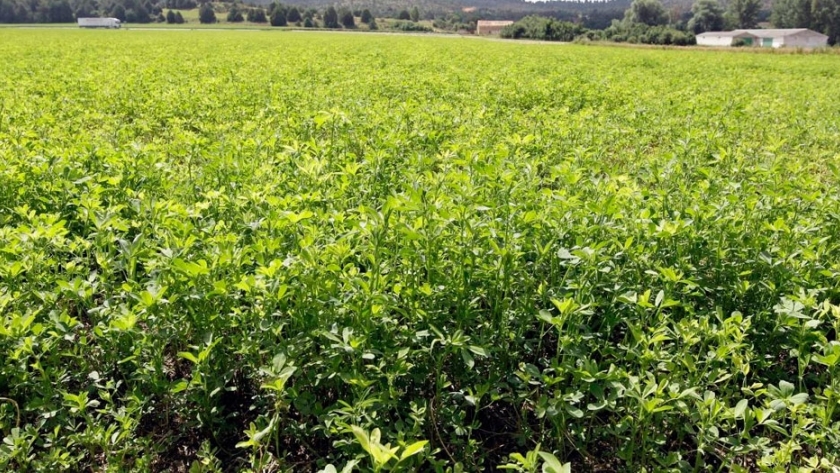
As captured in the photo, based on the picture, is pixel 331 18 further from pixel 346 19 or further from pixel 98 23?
pixel 98 23

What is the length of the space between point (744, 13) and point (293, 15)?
85.0 meters

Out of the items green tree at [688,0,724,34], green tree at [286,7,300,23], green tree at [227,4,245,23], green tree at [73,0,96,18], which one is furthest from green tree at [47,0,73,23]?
green tree at [688,0,724,34]

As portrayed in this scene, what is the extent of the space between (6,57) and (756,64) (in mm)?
28666

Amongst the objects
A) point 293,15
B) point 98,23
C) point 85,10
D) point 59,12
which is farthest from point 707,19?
point 85,10

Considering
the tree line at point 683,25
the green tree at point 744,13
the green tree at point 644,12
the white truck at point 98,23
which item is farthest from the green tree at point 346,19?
the green tree at point 744,13


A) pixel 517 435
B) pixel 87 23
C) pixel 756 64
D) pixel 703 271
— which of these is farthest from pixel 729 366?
pixel 87 23

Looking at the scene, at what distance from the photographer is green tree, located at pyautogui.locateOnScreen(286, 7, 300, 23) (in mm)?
110406

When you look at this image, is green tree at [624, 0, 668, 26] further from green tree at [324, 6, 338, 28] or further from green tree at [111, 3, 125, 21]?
green tree at [111, 3, 125, 21]

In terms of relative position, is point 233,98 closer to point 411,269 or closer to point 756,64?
point 411,269

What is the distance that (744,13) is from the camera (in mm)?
103750

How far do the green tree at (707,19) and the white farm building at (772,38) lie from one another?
60.5 feet

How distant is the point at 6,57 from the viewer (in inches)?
718

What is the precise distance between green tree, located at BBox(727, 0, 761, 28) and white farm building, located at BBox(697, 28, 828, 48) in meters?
25.0

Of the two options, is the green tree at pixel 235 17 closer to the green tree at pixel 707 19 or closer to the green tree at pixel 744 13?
the green tree at pixel 707 19
